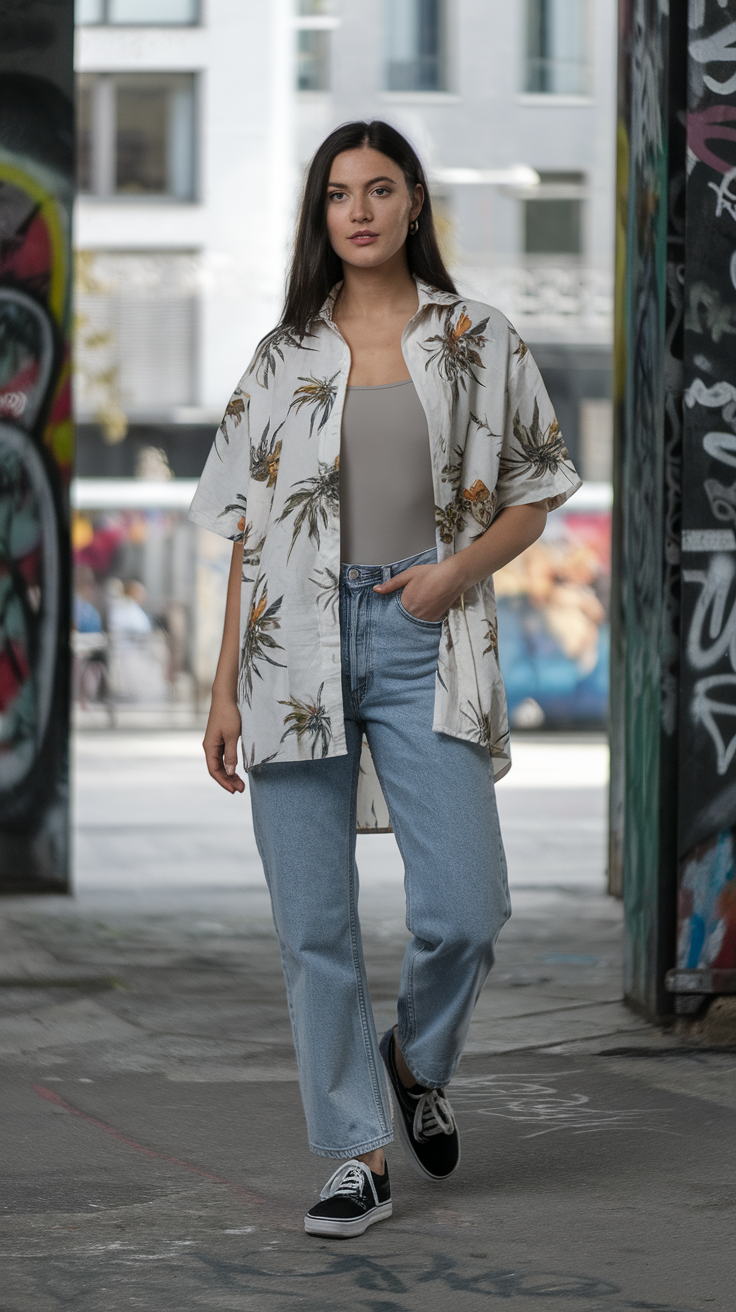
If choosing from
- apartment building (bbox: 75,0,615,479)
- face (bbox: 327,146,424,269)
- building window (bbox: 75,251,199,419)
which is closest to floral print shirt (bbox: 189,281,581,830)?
face (bbox: 327,146,424,269)

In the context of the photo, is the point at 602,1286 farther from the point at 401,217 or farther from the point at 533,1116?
the point at 401,217

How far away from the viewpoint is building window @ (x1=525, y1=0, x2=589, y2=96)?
25.7 metres

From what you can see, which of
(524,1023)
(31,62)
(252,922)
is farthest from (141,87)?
(524,1023)

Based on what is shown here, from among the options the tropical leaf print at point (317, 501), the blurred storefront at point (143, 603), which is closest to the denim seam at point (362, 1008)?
the tropical leaf print at point (317, 501)

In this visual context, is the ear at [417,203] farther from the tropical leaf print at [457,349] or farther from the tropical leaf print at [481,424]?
the tropical leaf print at [481,424]

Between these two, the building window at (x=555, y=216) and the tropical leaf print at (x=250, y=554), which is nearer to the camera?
the tropical leaf print at (x=250, y=554)

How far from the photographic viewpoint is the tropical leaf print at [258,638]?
322cm

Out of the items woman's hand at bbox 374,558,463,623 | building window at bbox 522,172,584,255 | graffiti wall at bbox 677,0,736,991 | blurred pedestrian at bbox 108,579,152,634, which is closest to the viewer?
woman's hand at bbox 374,558,463,623

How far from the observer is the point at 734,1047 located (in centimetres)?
472

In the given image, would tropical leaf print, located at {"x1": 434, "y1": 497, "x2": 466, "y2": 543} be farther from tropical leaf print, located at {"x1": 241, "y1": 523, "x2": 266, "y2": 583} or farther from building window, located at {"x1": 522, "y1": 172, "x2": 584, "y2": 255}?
building window, located at {"x1": 522, "y1": 172, "x2": 584, "y2": 255}

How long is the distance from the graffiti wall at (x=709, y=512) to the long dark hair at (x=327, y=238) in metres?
1.47

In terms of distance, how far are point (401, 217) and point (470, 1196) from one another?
193cm

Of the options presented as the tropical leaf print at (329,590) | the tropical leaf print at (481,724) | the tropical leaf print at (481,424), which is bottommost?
the tropical leaf print at (481,724)

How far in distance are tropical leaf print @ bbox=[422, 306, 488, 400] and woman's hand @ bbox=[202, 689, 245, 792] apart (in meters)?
0.75
